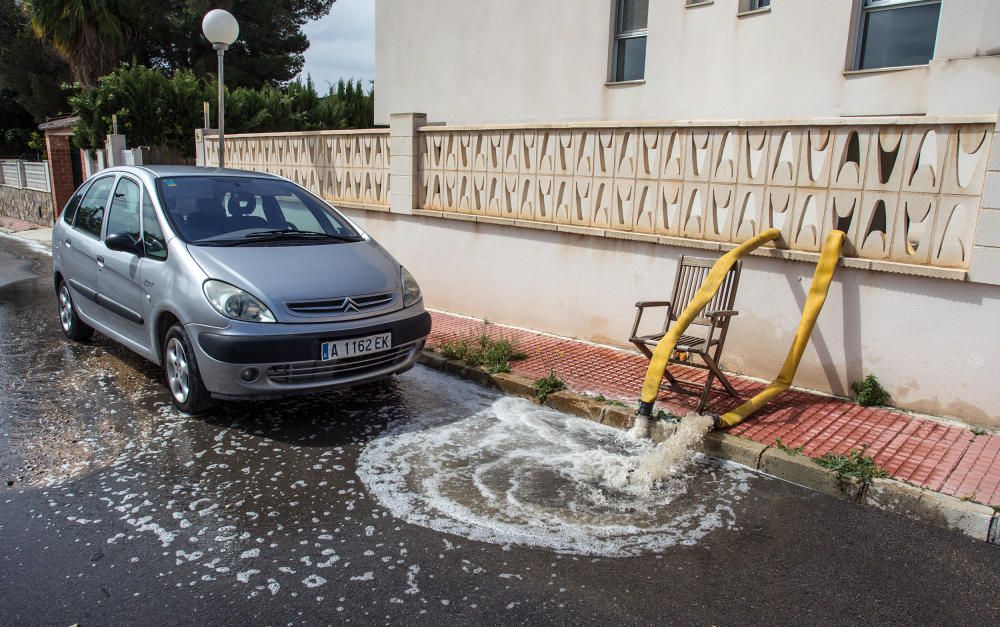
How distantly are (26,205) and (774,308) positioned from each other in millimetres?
22688

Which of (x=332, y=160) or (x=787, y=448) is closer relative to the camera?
(x=787, y=448)

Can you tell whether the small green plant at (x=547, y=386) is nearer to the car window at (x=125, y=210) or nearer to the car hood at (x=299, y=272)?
the car hood at (x=299, y=272)

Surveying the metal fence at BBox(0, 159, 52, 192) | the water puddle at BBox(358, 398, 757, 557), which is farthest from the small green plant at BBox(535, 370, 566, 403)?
the metal fence at BBox(0, 159, 52, 192)

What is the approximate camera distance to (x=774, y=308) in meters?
6.01

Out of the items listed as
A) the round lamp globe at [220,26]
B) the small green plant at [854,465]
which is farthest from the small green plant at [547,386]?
the round lamp globe at [220,26]

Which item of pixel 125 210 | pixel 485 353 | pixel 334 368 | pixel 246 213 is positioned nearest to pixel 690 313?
pixel 485 353

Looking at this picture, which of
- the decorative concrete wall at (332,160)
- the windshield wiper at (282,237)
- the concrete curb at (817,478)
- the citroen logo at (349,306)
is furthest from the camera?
the decorative concrete wall at (332,160)

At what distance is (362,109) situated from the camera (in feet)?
68.8

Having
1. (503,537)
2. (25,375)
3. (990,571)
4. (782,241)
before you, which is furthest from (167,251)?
(990,571)

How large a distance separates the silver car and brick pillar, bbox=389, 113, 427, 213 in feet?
8.57

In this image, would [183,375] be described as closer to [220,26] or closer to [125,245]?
[125,245]

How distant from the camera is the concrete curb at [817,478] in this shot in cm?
387

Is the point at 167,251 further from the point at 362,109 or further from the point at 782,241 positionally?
the point at 362,109

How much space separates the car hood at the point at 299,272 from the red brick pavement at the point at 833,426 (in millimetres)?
1619
